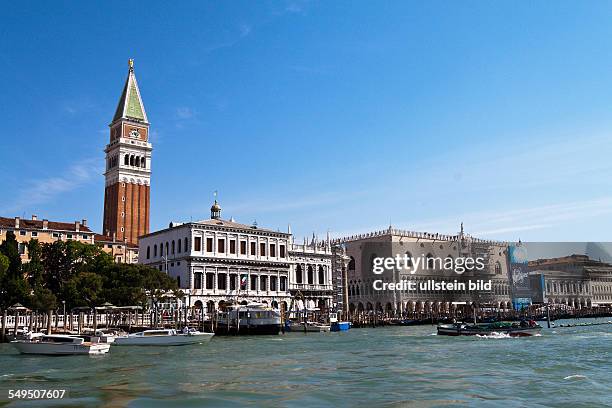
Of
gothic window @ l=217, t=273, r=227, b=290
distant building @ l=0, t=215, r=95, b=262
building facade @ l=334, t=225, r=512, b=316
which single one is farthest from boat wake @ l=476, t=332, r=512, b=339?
building facade @ l=334, t=225, r=512, b=316

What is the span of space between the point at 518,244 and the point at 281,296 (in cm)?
6736

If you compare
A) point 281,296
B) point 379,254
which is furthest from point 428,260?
point 281,296

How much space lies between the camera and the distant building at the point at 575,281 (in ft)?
407

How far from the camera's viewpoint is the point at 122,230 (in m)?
82.3

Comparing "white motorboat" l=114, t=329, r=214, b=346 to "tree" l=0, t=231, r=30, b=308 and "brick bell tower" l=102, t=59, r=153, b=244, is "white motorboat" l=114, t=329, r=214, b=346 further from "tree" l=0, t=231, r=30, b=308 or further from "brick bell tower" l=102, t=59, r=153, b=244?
"brick bell tower" l=102, t=59, r=153, b=244

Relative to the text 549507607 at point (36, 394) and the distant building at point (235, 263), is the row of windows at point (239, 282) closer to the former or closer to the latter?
the distant building at point (235, 263)

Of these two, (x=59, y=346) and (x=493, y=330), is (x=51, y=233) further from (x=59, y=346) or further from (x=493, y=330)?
(x=493, y=330)

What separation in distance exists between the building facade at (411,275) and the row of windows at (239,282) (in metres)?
28.1

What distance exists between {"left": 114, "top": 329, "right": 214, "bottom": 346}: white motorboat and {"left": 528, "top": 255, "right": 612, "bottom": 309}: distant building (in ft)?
318

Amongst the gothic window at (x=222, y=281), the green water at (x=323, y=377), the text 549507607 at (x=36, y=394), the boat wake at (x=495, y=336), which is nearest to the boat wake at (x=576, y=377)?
the green water at (x=323, y=377)

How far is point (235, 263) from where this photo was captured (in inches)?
2461

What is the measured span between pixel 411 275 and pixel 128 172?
43500 mm

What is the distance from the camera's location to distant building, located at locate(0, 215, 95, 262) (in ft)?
210

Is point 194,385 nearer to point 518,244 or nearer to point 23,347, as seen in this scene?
point 23,347
